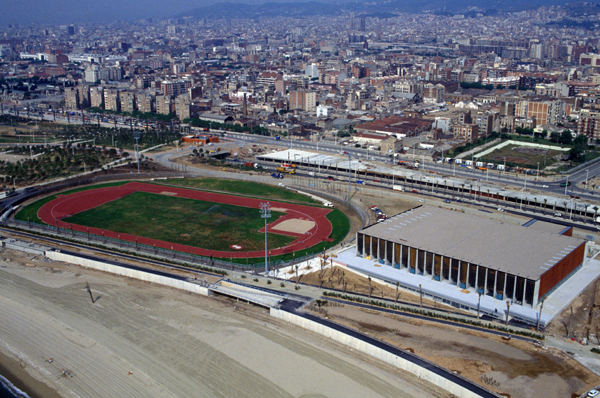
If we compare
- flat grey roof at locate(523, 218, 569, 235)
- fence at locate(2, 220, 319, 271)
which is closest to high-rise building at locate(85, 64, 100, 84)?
fence at locate(2, 220, 319, 271)

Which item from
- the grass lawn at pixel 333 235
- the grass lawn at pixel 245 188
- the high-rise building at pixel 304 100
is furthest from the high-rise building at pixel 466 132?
the grass lawn at pixel 333 235

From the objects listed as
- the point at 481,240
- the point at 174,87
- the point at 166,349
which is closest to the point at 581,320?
the point at 481,240

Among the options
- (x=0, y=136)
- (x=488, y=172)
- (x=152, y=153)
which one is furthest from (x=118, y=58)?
(x=488, y=172)

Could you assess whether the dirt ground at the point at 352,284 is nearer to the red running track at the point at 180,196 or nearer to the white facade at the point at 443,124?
the red running track at the point at 180,196

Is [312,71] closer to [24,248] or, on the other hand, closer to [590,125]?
[590,125]

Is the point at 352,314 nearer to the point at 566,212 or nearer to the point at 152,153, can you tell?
the point at 566,212

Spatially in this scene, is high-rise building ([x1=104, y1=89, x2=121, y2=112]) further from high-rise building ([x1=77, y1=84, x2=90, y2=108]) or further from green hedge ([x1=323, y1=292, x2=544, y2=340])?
green hedge ([x1=323, y1=292, x2=544, y2=340])

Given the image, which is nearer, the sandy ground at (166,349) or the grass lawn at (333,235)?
the sandy ground at (166,349)
